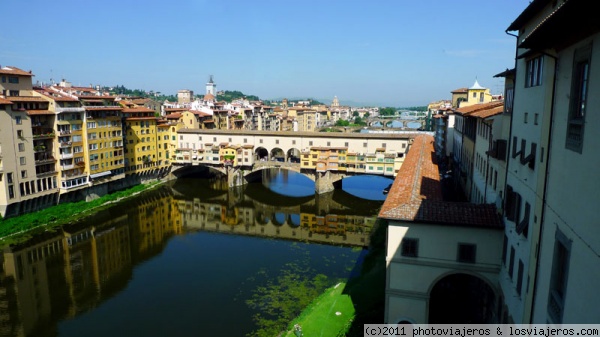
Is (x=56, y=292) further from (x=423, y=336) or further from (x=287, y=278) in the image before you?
(x=423, y=336)

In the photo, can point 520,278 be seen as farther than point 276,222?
No

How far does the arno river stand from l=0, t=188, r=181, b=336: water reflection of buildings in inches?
2.5

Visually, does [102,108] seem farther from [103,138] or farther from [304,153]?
[304,153]

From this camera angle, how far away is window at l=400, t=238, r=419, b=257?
15680mm

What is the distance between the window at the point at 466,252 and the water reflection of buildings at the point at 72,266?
1910cm

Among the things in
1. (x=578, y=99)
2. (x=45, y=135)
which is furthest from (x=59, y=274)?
(x=578, y=99)

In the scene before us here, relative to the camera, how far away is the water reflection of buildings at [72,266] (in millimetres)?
22562

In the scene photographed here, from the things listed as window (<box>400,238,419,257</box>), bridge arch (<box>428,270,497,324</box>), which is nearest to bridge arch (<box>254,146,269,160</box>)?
bridge arch (<box>428,270,497,324</box>)

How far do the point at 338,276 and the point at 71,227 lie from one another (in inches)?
937

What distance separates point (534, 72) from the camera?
11.6 meters

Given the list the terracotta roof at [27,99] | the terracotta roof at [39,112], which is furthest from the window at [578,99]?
the terracotta roof at [39,112]

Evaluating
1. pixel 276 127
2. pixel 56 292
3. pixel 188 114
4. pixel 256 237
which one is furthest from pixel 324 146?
pixel 276 127

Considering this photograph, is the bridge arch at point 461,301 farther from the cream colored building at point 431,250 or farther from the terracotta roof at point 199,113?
the terracotta roof at point 199,113

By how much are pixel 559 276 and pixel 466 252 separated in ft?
23.5
